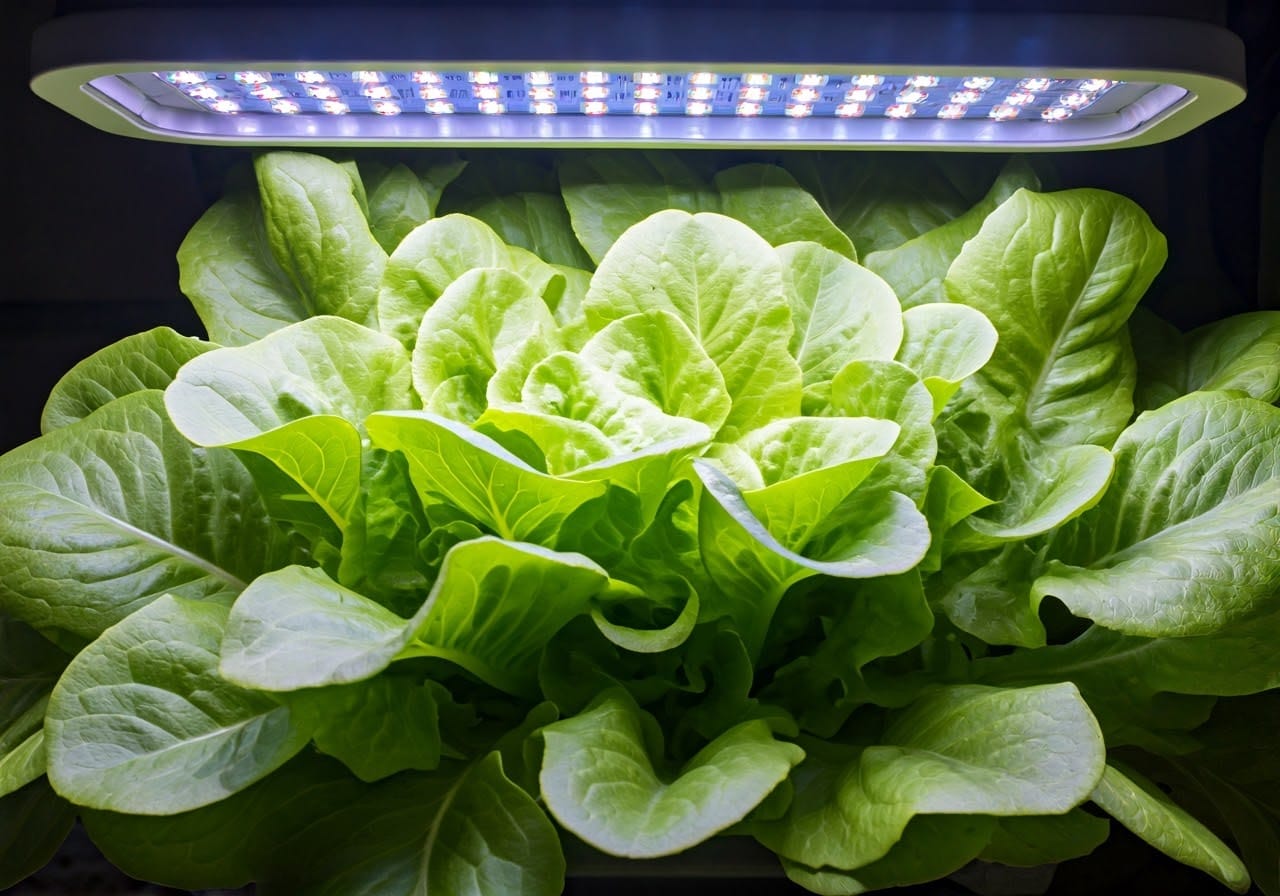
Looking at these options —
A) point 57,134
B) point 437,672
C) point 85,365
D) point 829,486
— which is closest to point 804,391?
point 829,486

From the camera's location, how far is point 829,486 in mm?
482

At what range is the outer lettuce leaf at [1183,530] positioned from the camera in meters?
0.48

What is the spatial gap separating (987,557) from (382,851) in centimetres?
35

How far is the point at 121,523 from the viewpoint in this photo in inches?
22.2

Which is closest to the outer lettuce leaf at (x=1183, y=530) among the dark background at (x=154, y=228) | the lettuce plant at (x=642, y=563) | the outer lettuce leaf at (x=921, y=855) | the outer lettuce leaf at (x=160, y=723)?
the lettuce plant at (x=642, y=563)

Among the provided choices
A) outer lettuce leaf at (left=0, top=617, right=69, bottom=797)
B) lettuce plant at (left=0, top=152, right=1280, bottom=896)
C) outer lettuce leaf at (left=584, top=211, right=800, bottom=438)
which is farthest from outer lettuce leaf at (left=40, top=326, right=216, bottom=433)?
outer lettuce leaf at (left=584, top=211, right=800, bottom=438)

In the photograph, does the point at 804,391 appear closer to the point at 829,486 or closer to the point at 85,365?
the point at 829,486

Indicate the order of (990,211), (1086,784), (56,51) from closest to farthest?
(1086,784), (56,51), (990,211)

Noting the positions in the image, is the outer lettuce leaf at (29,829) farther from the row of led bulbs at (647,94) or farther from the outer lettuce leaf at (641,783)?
the row of led bulbs at (647,94)

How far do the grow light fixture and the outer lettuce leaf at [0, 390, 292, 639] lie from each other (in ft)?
0.59

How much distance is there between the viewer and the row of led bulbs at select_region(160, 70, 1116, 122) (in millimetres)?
590

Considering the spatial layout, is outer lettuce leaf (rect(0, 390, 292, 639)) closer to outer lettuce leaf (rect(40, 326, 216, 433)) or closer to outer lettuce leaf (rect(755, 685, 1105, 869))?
outer lettuce leaf (rect(40, 326, 216, 433))

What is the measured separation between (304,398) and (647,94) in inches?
10.3

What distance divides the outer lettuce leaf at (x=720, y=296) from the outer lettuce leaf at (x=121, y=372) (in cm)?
24
